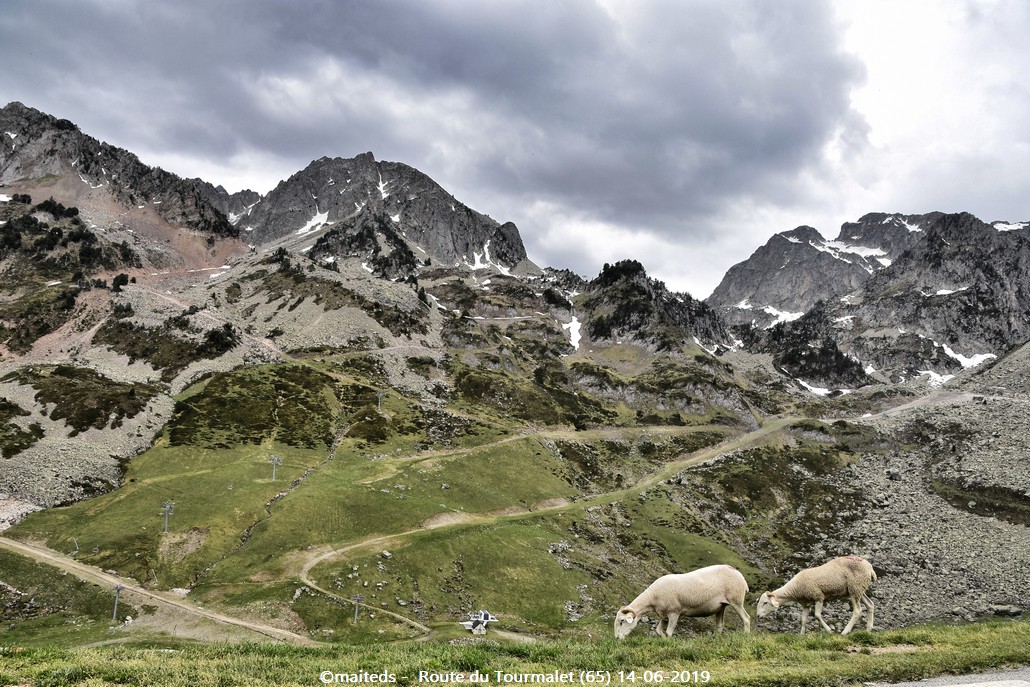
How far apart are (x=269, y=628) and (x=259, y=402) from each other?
79.0 m

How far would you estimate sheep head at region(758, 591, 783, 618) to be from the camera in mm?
26016

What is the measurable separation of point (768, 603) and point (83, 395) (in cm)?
12362

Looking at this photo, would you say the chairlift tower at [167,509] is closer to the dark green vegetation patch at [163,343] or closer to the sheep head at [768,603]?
the sheep head at [768,603]

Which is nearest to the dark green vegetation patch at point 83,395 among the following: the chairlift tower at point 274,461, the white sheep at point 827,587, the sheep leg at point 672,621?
the chairlift tower at point 274,461

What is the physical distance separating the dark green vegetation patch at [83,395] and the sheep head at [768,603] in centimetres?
11211

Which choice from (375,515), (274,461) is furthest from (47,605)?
(274,461)

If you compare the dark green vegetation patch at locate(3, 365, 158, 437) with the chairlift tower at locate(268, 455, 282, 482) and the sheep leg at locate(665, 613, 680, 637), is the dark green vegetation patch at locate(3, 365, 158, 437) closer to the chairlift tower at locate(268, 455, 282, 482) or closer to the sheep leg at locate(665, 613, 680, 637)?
the chairlift tower at locate(268, 455, 282, 482)

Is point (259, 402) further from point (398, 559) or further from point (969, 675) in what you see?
point (969, 675)

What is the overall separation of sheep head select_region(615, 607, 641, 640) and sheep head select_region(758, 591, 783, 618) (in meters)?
6.87

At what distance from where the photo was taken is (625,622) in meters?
24.1

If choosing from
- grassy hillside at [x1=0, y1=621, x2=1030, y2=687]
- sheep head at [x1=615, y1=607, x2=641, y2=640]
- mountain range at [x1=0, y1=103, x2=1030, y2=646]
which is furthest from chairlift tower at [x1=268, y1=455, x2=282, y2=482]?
sheep head at [x1=615, y1=607, x2=641, y2=640]

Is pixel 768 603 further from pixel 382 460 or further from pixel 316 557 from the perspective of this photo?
pixel 382 460

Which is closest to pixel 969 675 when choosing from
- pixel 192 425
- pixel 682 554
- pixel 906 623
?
pixel 906 623

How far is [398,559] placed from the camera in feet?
223
